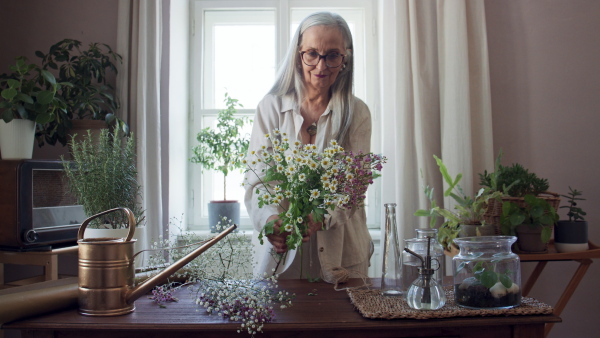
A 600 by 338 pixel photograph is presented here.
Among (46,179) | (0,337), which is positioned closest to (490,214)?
(46,179)

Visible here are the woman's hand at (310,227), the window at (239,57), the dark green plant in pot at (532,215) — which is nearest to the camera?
the woman's hand at (310,227)

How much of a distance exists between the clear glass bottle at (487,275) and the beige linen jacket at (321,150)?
67cm

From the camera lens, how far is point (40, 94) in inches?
88.3

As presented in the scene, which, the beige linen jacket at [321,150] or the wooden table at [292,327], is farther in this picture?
the beige linen jacket at [321,150]

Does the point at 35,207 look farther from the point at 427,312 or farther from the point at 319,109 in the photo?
the point at 427,312

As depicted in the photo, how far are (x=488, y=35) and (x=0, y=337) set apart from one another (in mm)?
2747

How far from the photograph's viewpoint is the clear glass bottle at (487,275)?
1167 mm

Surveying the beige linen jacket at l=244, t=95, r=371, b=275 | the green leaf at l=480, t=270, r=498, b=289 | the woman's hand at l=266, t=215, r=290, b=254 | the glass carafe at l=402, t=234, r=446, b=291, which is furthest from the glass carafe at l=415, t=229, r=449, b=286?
the beige linen jacket at l=244, t=95, r=371, b=275

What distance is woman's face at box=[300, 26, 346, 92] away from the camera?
7.12ft

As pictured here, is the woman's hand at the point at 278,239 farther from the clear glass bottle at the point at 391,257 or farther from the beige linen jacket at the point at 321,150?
the clear glass bottle at the point at 391,257

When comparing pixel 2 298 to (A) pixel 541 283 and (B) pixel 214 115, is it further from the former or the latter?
(A) pixel 541 283

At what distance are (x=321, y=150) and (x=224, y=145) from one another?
3.27ft

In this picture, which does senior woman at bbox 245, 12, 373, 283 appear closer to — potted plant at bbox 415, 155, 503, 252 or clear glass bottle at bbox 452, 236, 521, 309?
potted plant at bbox 415, 155, 503, 252

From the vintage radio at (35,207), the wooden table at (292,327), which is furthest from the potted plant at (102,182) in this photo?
the wooden table at (292,327)
